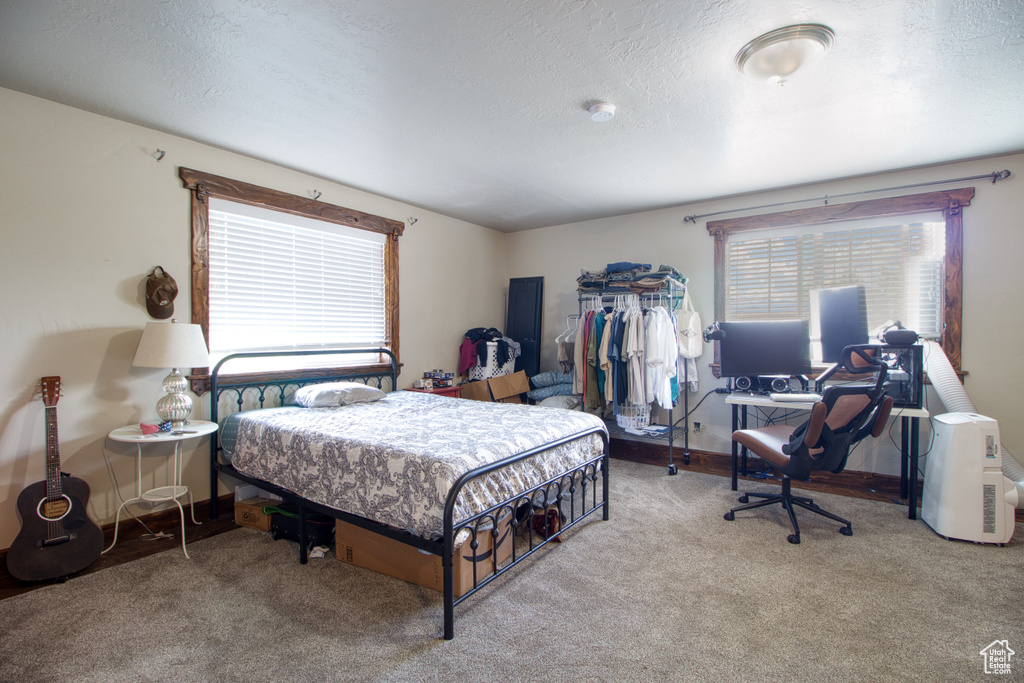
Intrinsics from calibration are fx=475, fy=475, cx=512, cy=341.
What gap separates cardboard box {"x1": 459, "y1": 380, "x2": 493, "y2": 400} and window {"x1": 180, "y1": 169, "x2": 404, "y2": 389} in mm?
860

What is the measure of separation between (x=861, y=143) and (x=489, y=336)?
11.7ft

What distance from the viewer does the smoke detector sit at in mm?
2631

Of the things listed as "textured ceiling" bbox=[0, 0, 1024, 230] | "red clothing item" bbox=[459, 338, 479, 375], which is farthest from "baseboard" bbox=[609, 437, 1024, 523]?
"textured ceiling" bbox=[0, 0, 1024, 230]

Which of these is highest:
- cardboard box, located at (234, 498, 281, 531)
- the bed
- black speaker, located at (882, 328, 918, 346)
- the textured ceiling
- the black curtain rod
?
the textured ceiling

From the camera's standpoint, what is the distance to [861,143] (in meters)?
3.18

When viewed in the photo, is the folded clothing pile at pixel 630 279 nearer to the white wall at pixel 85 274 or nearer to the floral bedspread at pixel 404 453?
the floral bedspread at pixel 404 453

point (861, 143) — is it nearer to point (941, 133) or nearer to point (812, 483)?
point (941, 133)

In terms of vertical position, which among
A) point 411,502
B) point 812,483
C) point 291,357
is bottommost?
point 812,483

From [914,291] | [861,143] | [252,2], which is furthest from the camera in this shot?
[914,291]

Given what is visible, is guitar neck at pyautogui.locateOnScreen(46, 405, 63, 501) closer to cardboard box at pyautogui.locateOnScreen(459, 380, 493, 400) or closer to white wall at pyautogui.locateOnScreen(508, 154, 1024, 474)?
cardboard box at pyautogui.locateOnScreen(459, 380, 493, 400)

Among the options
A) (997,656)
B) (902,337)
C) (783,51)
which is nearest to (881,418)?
(902,337)

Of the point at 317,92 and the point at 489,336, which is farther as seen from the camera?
the point at 489,336

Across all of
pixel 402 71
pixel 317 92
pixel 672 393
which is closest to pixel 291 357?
pixel 317 92

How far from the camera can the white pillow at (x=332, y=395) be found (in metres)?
3.38
